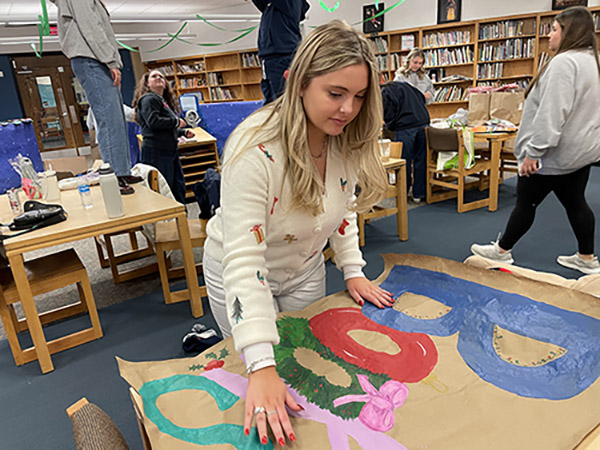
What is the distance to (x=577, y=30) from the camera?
6.83 ft

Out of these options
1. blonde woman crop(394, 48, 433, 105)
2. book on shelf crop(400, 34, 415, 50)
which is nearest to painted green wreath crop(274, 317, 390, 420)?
blonde woman crop(394, 48, 433, 105)

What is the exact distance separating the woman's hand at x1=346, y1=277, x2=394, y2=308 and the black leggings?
164cm

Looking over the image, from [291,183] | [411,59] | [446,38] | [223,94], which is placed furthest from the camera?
[223,94]

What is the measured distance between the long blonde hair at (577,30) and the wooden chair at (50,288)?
107 inches

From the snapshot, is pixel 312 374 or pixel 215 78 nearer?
pixel 312 374

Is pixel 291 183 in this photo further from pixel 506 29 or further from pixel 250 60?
pixel 250 60

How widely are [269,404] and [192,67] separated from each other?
11436 millimetres

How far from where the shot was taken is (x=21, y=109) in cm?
Result: 1006

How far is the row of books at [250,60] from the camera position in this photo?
991 centimetres

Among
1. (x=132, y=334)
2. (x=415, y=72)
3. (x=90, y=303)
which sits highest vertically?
(x=415, y=72)

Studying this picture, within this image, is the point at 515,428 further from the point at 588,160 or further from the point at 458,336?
the point at 588,160

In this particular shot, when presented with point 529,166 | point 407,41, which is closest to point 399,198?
point 529,166

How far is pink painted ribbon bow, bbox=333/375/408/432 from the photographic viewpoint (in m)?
0.77

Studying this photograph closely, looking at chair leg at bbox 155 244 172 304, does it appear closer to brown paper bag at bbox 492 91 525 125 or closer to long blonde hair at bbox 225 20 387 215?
long blonde hair at bbox 225 20 387 215
